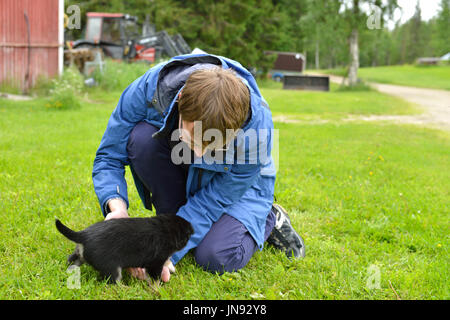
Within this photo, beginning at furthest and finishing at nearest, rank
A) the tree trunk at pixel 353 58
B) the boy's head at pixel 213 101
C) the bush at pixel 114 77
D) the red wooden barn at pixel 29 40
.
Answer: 1. the tree trunk at pixel 353 58
2. the bush at pixel 114 77
3. the red wooden barn at pixel 29 40
4. the boy's head at pixel 213 101

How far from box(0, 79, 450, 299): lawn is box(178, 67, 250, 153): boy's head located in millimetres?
908

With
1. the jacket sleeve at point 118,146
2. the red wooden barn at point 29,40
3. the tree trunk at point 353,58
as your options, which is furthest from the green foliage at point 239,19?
the jacket sleeve at point 118,146

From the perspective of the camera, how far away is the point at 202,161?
2.36 meters

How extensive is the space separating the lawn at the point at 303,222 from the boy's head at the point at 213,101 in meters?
0.91

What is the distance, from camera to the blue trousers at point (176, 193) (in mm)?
2438

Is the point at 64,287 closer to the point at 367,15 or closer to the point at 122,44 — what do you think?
the point at 122,44

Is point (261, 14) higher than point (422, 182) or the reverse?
higher

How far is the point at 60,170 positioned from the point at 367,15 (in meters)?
21.5

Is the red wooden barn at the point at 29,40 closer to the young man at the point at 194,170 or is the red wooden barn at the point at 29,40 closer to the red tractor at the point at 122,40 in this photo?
the red tractor at the point at 122,40

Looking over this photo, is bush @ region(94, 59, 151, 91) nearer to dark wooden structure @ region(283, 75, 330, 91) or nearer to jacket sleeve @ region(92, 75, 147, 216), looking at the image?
dark wooden structure @ region(283, 75, 330, 91)

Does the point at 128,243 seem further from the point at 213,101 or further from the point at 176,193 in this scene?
the point at 213,101

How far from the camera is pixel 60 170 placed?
435 centimetres

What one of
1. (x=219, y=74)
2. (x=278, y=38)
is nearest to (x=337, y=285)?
(x=219, y=74)

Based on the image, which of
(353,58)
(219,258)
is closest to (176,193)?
(219,258)
